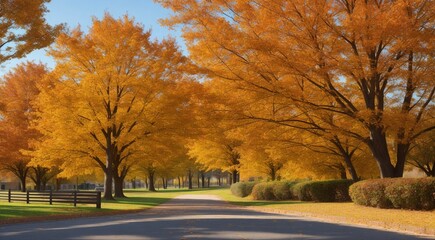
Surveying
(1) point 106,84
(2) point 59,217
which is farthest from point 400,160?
(1) point 106,84

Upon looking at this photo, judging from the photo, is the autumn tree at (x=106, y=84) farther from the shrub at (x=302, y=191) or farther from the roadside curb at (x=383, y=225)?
the roadside curb at (x=383, y=225)

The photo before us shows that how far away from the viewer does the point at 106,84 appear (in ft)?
91.7

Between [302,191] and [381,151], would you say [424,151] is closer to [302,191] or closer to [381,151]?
[302,191]

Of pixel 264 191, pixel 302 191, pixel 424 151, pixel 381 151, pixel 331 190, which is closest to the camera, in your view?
pixel 381 151

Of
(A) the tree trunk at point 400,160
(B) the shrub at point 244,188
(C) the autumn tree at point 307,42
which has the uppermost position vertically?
(C) the autumn tree at point 307,42

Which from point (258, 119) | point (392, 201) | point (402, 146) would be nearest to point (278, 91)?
point (258, 119)

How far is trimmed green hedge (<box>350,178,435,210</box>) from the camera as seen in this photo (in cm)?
1606

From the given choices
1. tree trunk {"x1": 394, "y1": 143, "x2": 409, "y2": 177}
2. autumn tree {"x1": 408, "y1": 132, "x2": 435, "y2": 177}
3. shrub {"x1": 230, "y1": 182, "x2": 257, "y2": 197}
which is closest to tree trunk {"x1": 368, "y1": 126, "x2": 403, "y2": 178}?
tree trunk {"x1": 394, "y1": 143, "x2": 409, "y2": 177}

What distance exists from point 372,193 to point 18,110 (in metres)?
34.1

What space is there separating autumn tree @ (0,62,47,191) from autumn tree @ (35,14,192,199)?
484 inches

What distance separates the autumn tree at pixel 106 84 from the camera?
2686cm

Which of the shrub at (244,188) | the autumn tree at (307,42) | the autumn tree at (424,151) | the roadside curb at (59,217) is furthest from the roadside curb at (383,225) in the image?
the autumn tree at (424,151)

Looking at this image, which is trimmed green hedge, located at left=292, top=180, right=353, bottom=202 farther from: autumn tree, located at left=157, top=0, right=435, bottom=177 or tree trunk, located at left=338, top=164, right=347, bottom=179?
autumn tree, located at left=157, top=0, right=435, bottom=177

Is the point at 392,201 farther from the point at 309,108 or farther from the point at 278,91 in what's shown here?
the point at 278,91
